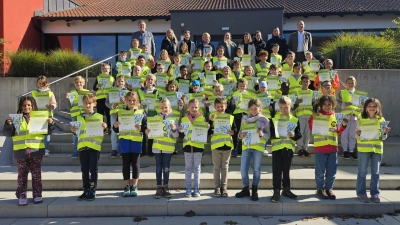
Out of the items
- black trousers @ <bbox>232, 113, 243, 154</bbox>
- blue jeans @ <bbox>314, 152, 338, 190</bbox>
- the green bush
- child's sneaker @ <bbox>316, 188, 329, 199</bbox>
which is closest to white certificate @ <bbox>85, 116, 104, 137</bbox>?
black trousers @ <bbox>232, 113, 243, 154</bbox>

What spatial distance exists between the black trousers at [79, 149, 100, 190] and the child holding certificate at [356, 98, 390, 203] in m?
4.86

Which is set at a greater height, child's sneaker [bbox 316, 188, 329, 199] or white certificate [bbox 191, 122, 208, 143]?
white certificate [bbox 191, 122, 208, 143]

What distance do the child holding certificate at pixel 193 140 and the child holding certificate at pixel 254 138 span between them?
28.9 inches

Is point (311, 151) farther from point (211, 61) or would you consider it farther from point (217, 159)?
point (211, 61)

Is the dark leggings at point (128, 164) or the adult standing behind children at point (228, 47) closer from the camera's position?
the dark leggings at point (128, 164)

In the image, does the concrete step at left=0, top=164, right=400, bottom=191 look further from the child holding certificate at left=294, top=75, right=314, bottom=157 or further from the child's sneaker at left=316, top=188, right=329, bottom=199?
the child holding certificate at left=294, top=75, right=314, bottom=157

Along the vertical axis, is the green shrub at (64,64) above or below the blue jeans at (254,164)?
above

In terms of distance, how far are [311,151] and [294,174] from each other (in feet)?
4.50

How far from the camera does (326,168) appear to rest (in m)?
6.27

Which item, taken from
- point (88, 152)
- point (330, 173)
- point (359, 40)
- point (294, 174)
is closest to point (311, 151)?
point (294, 174)

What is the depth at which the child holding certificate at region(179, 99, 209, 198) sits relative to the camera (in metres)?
6.20

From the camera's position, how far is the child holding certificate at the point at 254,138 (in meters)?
6.09

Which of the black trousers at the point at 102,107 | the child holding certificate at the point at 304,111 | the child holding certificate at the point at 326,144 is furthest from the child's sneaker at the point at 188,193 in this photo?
the black trousers at the point at 102,107

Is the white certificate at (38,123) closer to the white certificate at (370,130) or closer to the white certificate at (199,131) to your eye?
the white certificate at (199,131)
